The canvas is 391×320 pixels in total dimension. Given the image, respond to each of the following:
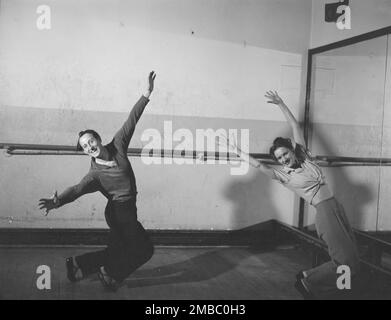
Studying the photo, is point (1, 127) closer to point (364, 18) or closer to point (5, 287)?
point (5, 287)

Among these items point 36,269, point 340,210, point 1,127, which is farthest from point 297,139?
point 1,127

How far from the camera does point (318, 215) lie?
3.63 m

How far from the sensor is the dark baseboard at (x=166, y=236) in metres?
4.42

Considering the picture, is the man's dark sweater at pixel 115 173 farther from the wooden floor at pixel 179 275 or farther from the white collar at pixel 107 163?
the wooden floor at pixel 179 275

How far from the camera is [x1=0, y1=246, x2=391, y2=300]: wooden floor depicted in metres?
3.42

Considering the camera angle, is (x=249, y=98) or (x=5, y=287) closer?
(x=5, y=287)

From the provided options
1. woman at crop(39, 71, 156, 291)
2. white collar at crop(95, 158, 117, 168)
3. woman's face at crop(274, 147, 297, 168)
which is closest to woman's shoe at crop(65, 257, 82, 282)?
woman at crop(39, 71, 156, 291)

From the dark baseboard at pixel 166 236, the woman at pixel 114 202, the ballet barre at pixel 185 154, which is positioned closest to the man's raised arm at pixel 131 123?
the woman at pixel 114 202

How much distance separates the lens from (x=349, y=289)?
3.60m

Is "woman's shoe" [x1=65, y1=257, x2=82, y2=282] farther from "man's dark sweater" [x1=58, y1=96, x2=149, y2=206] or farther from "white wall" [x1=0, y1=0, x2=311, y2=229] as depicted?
"white wall" [x1=0, y1=0, x2=311, y2=229]

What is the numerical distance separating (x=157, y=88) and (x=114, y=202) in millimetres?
1486
